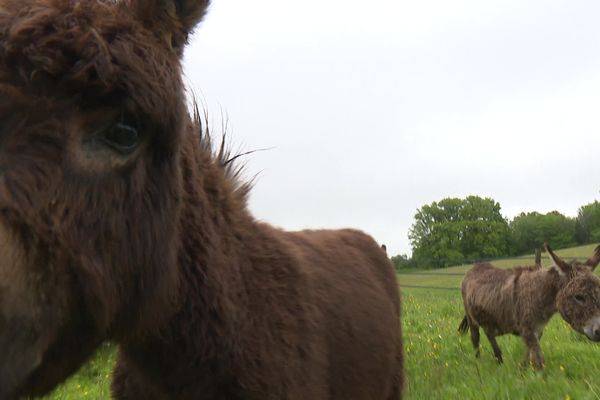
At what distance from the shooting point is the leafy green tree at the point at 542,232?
247 feet

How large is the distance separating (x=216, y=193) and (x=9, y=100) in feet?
3.65

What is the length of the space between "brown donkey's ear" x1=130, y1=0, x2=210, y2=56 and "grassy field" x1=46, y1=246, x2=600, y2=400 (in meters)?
1.17

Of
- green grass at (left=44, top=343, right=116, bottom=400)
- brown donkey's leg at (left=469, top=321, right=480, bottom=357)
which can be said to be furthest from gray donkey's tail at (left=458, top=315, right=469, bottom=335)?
green grass at (left=44, top=343, right=116, bottom=400)

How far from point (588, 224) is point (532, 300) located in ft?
248

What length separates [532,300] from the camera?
8586mm

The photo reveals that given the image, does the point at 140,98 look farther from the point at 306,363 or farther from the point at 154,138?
the point at 306,363

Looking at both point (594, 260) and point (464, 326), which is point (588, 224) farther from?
point (594, 260)

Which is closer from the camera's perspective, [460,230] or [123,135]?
[123,135]

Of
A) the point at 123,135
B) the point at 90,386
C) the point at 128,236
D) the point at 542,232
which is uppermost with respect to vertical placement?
the point at 542,232

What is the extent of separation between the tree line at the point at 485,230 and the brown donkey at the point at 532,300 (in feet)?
198

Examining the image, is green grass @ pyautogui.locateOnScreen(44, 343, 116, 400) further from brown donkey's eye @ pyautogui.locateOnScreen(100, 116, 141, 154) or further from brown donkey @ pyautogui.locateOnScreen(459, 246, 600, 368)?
brown donkey @ pyautogui.locateOnScreen(459, 246, 600, 368)

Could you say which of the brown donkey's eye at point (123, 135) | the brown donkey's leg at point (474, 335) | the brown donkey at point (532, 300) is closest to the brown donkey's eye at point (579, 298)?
the brown donkey at point (532, 300)

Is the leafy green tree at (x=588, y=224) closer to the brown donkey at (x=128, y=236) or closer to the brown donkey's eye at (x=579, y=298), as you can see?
the brown donkey's eye at (x=579, y=298)

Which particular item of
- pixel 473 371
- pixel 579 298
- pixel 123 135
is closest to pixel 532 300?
pixel 579 298
